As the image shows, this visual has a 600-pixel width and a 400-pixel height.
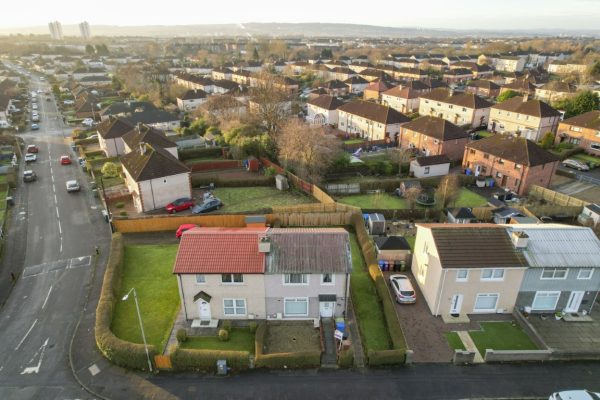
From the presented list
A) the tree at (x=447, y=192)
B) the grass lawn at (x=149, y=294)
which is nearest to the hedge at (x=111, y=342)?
the grass lawn at (x=149, y=294)

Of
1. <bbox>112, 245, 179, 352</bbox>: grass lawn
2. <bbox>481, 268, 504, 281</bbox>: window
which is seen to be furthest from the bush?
<bbox>481, 268, 504, 281</bbox>: window

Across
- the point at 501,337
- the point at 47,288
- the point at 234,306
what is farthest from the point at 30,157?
the point at 501,337

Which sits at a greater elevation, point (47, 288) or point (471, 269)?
point (471, 269)

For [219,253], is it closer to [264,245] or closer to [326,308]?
[264,245]

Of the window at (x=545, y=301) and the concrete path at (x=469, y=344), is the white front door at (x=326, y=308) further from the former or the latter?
the window at (x=545, y=301)

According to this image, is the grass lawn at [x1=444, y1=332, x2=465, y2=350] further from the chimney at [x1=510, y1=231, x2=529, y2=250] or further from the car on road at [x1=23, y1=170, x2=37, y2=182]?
the car on road at [x1=23, y1=170, x2=37, y2=182]

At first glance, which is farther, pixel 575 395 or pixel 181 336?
pixel 181 336
